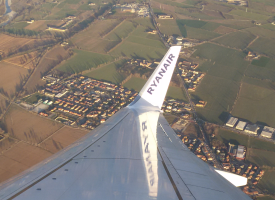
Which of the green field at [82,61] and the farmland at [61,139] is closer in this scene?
the farmland at [61,139]

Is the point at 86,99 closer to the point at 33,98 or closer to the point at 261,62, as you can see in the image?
the point at 33,98

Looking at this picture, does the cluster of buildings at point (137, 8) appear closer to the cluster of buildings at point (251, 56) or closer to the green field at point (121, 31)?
the green field at point (121, 31)

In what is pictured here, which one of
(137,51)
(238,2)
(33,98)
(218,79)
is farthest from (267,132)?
(238,2)

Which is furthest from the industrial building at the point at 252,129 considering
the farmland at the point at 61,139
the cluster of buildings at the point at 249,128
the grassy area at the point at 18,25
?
the grassy area at the point at 18,25

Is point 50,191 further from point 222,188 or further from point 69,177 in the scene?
point 222,188

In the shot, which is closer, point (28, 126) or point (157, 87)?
point (157, 87)

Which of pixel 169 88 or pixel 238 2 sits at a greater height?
pixel 238 2
